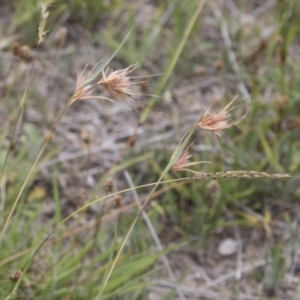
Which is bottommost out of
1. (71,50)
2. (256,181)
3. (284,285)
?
(284,285)

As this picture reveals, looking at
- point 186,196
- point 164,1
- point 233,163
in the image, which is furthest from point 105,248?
point 164,1

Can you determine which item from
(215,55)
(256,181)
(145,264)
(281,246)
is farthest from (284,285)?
(215,55)

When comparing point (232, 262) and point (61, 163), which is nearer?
point (232, 262)

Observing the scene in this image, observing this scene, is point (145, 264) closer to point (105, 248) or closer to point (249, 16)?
point (105, 248)

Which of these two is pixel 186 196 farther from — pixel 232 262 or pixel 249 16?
pixel 249 16

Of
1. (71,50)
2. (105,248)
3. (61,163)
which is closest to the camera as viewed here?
(105,248)

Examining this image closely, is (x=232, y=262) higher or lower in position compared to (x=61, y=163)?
lower

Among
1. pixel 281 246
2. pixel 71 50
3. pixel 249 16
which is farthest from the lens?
pixel 249 16

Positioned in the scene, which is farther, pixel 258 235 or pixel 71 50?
pixel 71 50

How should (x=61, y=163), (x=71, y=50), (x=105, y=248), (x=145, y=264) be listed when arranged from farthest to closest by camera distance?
(x=71, y=50), (x=61, y=163), (x=105, y=248), (x=145, y=264)
